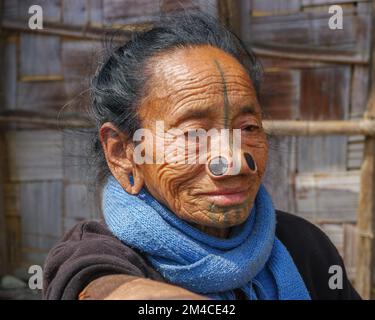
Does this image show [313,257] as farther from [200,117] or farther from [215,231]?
[200,117]

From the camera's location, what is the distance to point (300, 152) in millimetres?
3471

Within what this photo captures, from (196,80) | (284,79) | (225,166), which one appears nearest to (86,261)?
(225,166)

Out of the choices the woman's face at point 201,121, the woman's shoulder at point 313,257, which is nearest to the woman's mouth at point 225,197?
the woman's face at point 201,121

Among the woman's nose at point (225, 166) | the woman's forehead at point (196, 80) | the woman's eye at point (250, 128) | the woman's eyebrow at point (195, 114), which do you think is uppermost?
the woman's forehead at point (196, 80)

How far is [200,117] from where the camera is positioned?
1.48 m

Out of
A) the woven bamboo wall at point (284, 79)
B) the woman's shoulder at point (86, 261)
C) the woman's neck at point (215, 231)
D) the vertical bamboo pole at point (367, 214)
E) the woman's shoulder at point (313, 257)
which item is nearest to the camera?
the woman's shoulder at point (86, 261)

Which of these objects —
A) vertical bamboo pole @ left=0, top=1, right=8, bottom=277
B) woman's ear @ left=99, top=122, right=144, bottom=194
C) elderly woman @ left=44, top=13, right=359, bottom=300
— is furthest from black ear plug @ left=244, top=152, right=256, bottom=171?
vertical bamboo pole @ left=0, top=1, right=8, bottom=277

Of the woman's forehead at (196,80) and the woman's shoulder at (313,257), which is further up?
the woman's forehead at (196,80)

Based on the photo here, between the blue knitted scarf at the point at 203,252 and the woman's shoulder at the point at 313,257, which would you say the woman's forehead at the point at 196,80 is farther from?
the woman's shoulder at the point at 313,257

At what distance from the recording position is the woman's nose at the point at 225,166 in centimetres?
145

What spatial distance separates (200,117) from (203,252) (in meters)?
0.34

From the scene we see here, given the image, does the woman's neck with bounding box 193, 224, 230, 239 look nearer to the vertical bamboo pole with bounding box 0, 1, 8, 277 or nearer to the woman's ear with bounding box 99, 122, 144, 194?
the woman's ear with bounding box 99, 122, 144, 194

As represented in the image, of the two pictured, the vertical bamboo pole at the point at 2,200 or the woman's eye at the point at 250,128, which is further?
the vertical bamboo pole at the point at 2,200
